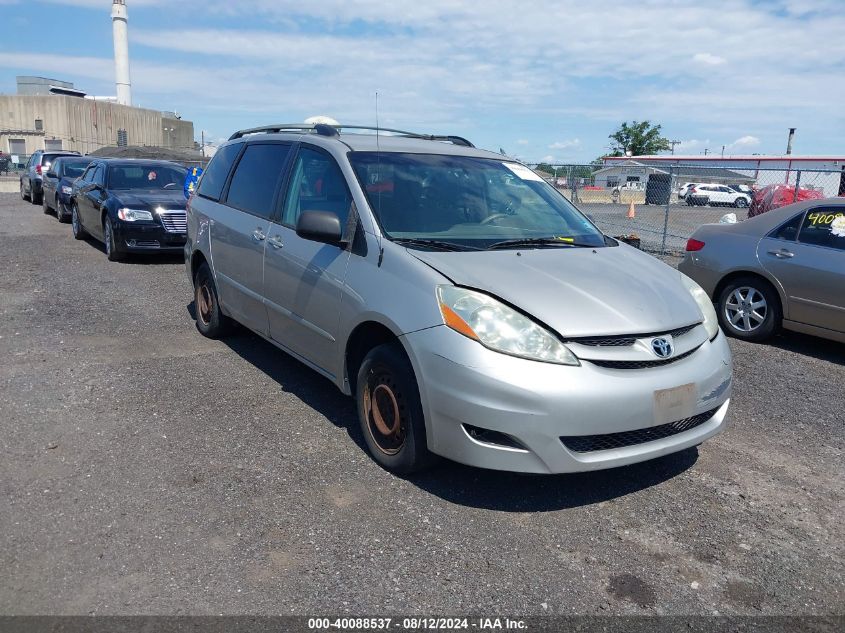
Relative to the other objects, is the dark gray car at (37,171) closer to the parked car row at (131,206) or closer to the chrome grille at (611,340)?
the parked car row at (131,206)

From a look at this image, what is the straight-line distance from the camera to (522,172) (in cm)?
507

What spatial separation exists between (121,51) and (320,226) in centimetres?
8090

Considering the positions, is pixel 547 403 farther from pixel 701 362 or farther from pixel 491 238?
pixel 491 238

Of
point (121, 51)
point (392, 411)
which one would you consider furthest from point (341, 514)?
point (121, 51)

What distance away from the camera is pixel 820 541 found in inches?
131

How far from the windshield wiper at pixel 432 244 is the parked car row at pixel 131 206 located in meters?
7.72

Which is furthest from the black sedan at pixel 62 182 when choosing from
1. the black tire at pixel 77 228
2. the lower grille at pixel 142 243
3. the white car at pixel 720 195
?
the white car at pixel 720 195

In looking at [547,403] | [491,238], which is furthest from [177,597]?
[491,238]

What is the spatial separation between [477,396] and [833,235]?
5072 mm

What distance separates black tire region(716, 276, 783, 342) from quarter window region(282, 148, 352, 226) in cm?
475

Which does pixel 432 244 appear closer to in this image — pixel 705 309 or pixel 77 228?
pixel 705 309

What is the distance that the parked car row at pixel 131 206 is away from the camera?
10.6 metres

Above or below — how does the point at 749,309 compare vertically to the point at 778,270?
below

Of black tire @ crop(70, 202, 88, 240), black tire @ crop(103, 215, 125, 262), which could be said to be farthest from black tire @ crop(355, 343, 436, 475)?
black tire @ crop(70, 202, 88, 240)
